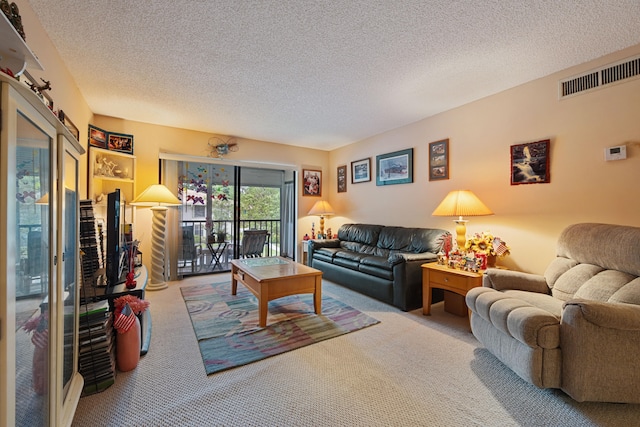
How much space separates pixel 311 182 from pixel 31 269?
4707 mm

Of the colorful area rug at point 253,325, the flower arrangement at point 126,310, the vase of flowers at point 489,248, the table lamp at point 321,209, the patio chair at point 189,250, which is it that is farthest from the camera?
the table lamp at point 321,209

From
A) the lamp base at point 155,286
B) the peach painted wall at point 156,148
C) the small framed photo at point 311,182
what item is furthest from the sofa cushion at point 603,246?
the lamp base at point 155,286

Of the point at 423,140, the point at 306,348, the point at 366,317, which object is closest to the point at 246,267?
the point at 306,348

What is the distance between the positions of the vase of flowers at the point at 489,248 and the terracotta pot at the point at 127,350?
9.86 ft

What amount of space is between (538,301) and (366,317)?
56.7 inches

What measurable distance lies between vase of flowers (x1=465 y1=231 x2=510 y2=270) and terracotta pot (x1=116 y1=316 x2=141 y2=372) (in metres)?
3.01

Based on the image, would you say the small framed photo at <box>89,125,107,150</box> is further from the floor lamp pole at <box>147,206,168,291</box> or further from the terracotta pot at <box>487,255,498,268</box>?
the terracotta pot at <box>487,255,498,268</box>

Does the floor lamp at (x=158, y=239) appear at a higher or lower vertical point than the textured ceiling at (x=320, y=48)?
lower

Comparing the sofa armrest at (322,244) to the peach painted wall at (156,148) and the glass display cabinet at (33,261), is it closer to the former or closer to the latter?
the peach painted wall at (156,148)

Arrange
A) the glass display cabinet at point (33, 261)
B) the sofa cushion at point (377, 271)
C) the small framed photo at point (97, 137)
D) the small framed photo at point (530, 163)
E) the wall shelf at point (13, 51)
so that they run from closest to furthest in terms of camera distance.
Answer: the glass display cabinet at point (33, 261)
the wall shelf at point (13, 51)
the small framed photo at point (530, 163)
the sofa cushion at point (377, 271)
the small framed photo at point (97, 137)

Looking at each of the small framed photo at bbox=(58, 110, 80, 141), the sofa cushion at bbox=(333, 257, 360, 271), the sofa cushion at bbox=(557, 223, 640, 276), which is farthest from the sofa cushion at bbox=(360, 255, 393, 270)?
the small framed photo at bbox=(58, 110, 80, 141)

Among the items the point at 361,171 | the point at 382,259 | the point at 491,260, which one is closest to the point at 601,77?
the point at 491,260

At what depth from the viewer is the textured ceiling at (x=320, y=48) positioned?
1756mm

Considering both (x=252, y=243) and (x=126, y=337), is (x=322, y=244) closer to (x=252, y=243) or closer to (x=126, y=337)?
(x=252, y=243)
